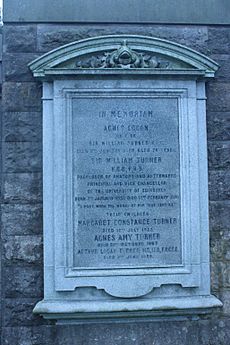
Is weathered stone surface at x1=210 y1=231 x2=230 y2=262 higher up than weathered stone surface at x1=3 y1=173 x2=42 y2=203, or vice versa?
→ weathered stone surface at x1=3 y1=173 x2=42 y2=203

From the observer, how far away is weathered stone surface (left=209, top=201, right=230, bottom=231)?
15.9 ft

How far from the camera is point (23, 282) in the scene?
A: 465cm

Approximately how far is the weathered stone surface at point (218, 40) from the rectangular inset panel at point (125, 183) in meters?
0.82

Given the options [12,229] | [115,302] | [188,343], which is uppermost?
[12,229]

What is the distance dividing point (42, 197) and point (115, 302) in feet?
4.15

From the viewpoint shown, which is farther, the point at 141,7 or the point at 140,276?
the point at 141,7

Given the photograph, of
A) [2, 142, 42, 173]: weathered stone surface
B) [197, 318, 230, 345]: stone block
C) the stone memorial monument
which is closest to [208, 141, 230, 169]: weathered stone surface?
the stone memorial monument

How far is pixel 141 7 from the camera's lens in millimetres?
4957

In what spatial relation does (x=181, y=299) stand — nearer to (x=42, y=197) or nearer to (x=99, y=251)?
(x=99, y=251)

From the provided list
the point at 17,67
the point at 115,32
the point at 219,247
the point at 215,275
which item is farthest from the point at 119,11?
the point at 215,275

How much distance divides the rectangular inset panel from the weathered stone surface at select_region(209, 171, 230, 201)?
399 millimetres

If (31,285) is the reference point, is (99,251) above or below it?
above

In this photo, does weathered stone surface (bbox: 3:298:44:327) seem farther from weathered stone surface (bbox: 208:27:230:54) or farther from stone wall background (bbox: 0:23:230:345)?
weathered stone surface (bbox: 208:27:230:54)

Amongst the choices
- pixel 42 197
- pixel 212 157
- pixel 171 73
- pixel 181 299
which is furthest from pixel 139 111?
pixel 181 299
